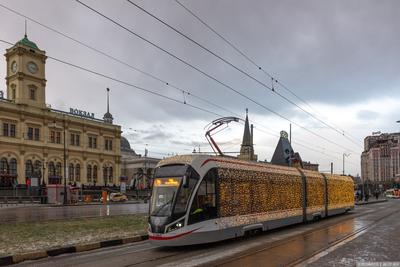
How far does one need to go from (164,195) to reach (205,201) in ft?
4.53

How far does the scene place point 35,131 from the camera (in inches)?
3307

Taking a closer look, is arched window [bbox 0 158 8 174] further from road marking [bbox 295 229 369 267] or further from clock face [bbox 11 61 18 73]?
road marking [bbox 295 229 369 267]

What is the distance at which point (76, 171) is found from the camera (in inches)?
3686

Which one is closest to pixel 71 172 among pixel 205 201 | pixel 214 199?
pixel 214 199

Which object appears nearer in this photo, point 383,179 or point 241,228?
point 241,228

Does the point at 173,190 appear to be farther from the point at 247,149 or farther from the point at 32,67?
the point at 32,67

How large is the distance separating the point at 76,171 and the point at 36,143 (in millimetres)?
12260

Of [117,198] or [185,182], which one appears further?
[117,198]

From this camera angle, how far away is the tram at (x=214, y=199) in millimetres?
13492

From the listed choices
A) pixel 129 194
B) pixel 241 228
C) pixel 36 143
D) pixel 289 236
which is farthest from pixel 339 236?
pixel 36 143

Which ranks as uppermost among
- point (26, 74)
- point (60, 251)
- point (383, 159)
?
point (26, 74)

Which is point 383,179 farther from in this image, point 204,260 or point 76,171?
point 204,260

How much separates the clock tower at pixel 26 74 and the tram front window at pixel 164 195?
72727 mm

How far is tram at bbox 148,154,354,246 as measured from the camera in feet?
44.3
